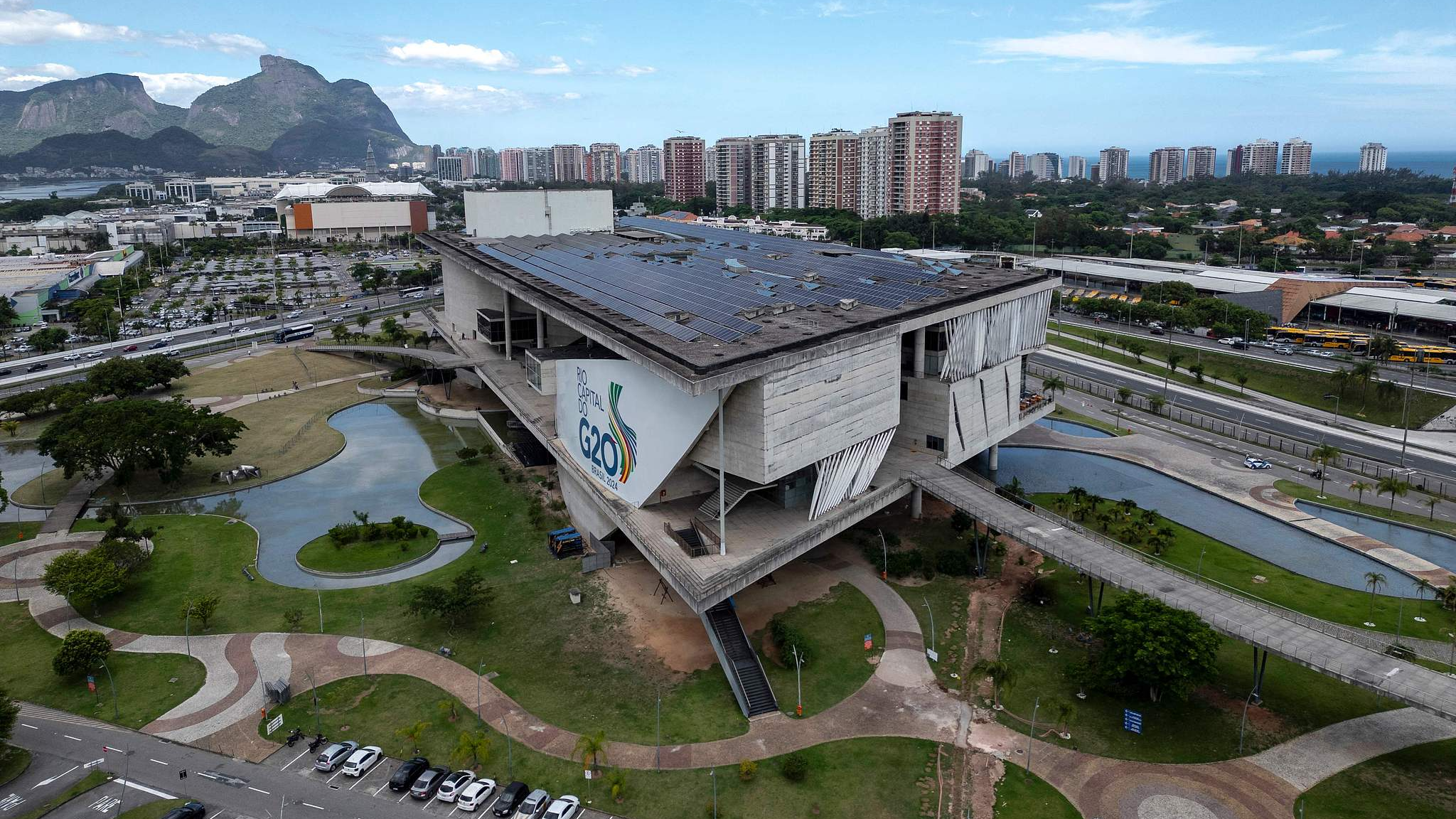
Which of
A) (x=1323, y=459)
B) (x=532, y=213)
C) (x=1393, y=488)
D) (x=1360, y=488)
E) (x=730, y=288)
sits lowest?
(x=1360, y=488)

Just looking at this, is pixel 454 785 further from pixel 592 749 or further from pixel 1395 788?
pixel 1395 788

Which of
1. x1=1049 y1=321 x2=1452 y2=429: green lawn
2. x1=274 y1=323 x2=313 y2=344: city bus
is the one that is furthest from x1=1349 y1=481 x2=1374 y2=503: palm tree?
x1=274 y1=323 x2=313 y2=344: city bus

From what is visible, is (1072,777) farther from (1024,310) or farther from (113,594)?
(113,594)

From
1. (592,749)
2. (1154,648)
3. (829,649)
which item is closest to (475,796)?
(592,749)

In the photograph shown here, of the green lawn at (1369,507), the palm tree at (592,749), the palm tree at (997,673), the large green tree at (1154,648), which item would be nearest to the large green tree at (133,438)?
the palm tree at (592,749)

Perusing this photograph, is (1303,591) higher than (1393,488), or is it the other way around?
(1393,488)

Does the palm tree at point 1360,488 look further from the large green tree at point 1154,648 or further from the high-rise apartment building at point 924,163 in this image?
the high-rise apartment building at point 924,163
